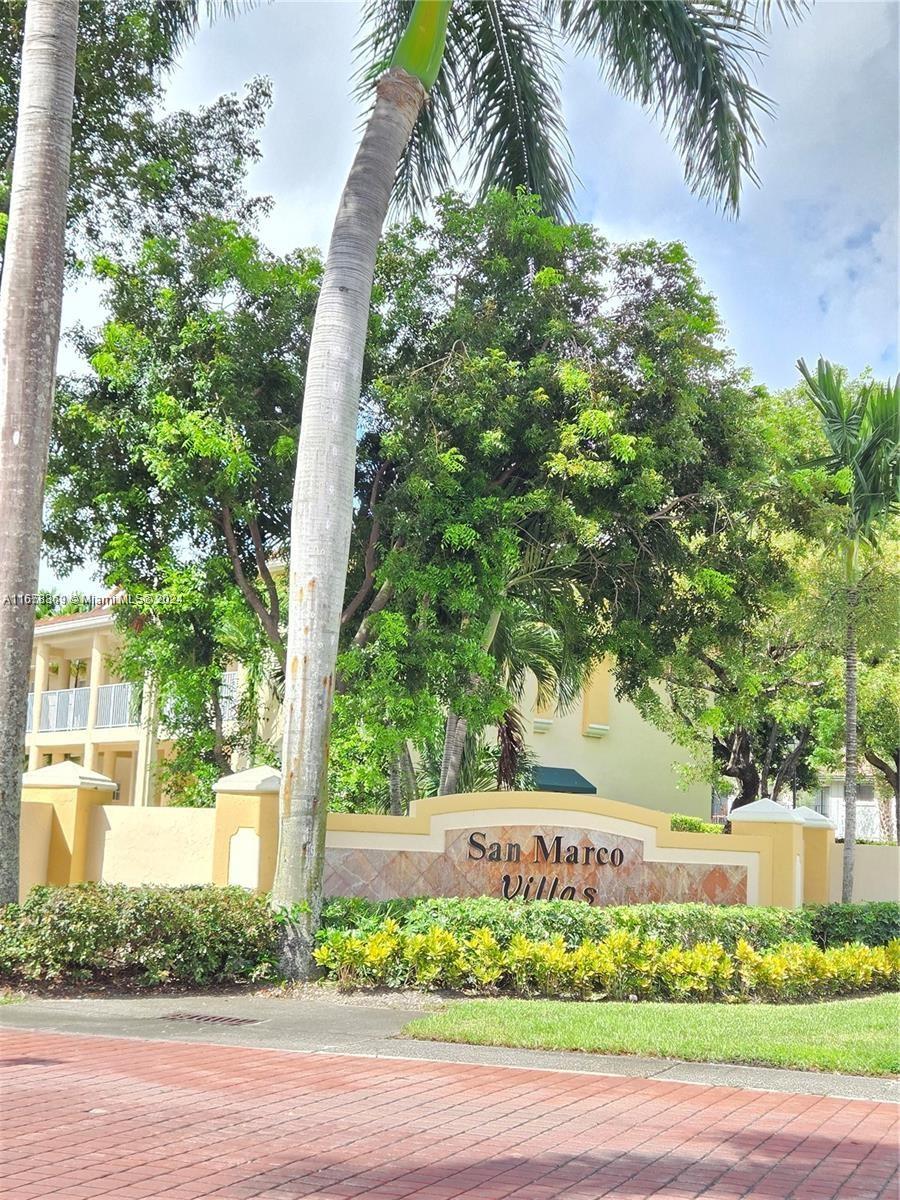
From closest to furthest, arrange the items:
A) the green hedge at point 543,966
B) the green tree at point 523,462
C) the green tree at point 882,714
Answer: the green hedge at point 543,966 < the green tree at point 523,462 < the green tree at point 882,714

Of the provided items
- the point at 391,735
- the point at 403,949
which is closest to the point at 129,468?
the point at 391,735

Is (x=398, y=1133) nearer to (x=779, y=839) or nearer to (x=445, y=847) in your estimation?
(x=445, y=847)

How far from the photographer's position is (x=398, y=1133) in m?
6.61

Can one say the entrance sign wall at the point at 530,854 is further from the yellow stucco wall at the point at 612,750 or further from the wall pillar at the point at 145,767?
the wall pillar at the point at 145,767

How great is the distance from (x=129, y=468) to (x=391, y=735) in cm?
476

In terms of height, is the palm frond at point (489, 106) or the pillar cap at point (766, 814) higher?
the palm frond at point (489, 106)

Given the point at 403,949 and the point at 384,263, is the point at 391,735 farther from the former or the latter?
the point at 384,263

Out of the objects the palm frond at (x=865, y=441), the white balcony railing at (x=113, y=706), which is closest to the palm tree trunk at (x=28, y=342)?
the palm frond at (x=865, y=441)

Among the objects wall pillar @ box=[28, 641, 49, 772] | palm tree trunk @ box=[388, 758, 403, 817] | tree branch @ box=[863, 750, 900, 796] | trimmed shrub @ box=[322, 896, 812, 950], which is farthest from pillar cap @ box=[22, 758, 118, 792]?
tree branch @ box=[863, 750, 900, 796]

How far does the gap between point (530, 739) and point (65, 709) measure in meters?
12.0

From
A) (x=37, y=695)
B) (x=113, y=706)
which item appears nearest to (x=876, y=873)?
(x=113, y=706)

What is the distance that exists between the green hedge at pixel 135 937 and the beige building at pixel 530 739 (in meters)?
15.1

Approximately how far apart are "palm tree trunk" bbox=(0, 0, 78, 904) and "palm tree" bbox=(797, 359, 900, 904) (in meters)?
10.4

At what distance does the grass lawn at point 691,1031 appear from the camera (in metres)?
8.99
